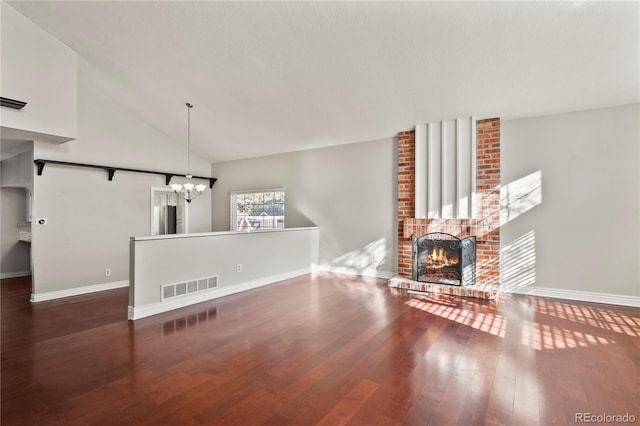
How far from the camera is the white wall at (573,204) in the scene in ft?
13.8

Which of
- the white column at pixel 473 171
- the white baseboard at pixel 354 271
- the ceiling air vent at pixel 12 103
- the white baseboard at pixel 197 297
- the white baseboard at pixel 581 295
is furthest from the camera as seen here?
the white baseboard at pixel 354 271

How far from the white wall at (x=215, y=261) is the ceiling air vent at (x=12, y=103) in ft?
7.34

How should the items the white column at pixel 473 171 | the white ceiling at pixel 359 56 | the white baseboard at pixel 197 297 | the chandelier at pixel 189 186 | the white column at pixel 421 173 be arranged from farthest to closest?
the white column at pixel 421 173 → the chandelier at pixel 189 186 → the white column at pixel 473 171 → the white baseboard at pixel 197 297 → the white ceiling at pixel 359 56

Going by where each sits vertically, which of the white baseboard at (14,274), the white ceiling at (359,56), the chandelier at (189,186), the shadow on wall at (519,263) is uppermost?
the white ceiling at (359,56)

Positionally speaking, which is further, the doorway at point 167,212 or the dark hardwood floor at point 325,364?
the doorway at point 167,212

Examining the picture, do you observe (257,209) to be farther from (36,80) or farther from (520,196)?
(520,196)

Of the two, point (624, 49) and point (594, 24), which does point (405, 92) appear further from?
point (624, 49)

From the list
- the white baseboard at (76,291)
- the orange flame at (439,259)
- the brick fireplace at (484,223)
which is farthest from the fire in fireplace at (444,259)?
the white baseboard at (76,291)

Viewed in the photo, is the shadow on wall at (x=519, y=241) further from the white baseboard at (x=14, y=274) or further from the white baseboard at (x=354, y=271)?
the white baseboard at (x=14, y=274)

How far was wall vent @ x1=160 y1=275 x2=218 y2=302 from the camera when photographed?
4.22 m

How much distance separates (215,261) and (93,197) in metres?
2.80

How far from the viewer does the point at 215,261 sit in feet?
16.0

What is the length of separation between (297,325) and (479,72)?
3796 millimetres

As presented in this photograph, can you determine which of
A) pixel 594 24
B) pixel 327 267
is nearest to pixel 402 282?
pixel 327 267
